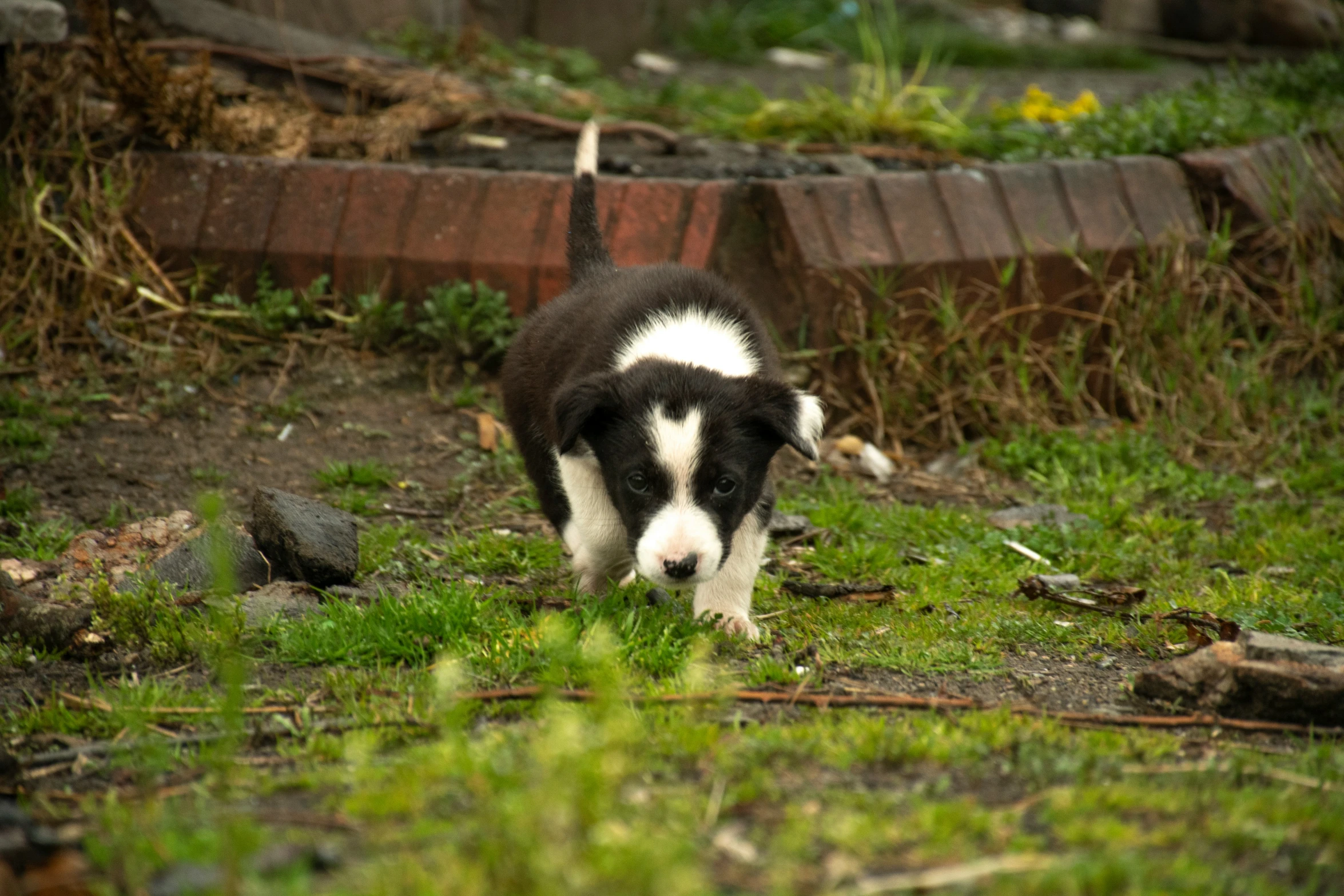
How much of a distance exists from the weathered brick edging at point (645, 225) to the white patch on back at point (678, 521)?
6.59ft

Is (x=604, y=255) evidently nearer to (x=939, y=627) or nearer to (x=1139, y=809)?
(x=939, y=627)

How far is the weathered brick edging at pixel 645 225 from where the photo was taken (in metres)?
5.12

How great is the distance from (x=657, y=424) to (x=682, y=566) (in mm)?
376

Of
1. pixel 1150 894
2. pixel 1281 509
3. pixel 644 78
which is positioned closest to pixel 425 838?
pixel 1150 894

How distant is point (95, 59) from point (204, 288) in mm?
1005

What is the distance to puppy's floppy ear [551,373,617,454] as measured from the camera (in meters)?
3.12

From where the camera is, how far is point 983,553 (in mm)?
4223

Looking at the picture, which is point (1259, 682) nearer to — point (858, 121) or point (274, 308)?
point (274, 308)

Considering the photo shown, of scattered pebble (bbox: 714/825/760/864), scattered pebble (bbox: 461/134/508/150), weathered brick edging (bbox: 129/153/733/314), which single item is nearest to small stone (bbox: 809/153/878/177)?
weathered brick edging (bbox: 129/153/733/314)

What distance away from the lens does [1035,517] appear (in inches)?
181

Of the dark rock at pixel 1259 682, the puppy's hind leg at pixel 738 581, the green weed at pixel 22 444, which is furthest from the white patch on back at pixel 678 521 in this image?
Result: the green weed at pixel 22 444

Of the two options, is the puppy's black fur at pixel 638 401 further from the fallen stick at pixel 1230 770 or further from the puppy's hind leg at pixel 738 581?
the fallen stick at pixel 1230 770

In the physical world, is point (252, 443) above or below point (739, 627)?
below

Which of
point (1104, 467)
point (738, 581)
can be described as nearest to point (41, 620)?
point (738, 581)
